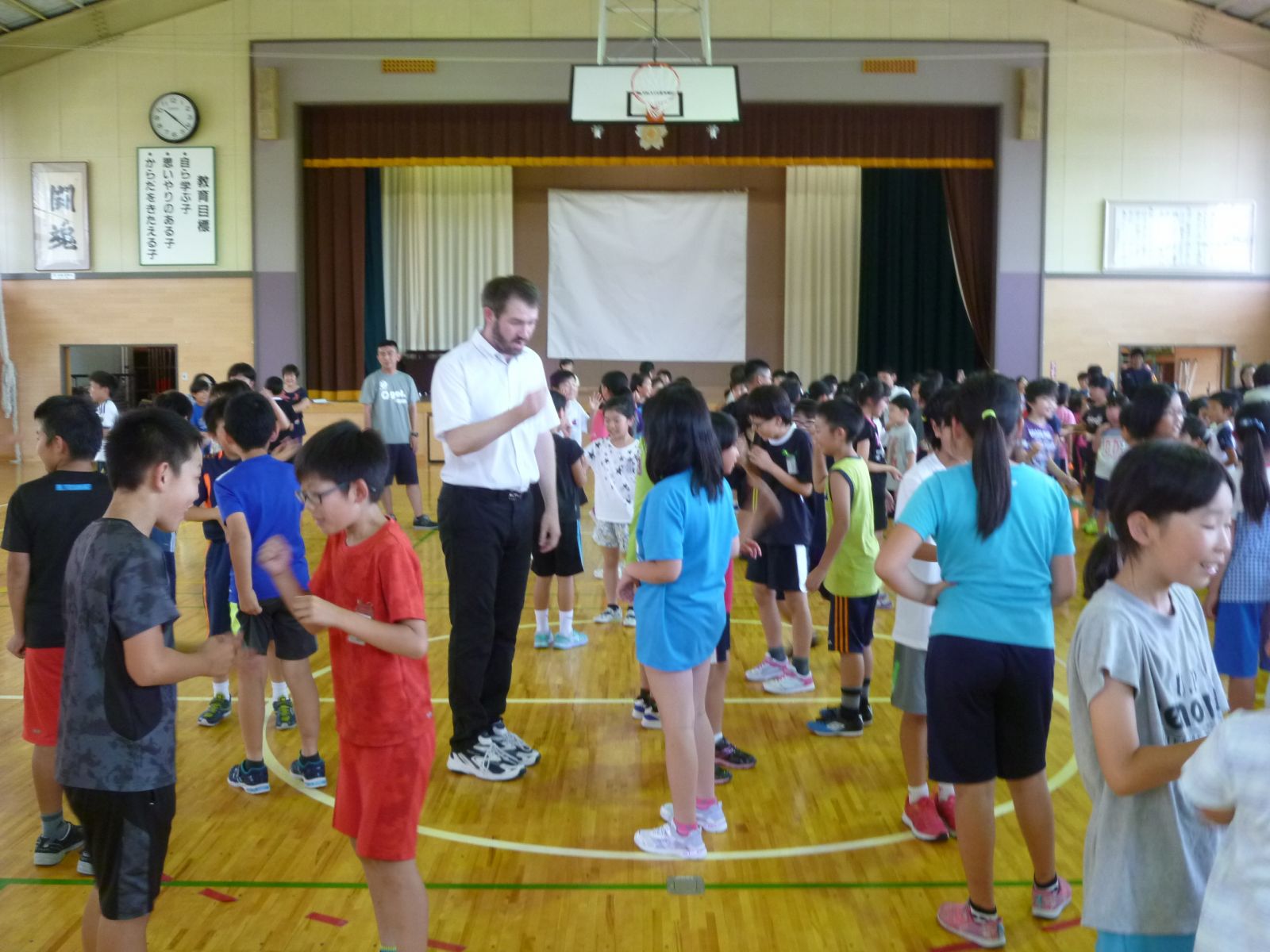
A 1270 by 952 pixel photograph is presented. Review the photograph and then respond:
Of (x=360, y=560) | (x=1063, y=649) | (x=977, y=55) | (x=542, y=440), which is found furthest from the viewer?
(x=977, y=55)

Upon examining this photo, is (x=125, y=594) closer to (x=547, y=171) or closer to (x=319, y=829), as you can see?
(x=319, y=829)

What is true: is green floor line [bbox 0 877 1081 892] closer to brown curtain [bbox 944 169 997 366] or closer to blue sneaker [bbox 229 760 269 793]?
blue sneaker [bbox 229 760 269 793]

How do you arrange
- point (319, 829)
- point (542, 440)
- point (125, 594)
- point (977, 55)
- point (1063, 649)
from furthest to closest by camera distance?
point (977, 55) < point (1063, 649) < point (542, 440) < point (319, 829) < point (125, 594)

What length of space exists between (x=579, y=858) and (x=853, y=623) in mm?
1632

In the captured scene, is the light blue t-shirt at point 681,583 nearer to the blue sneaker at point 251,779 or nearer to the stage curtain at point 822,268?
the blue sneaker at point 251,779

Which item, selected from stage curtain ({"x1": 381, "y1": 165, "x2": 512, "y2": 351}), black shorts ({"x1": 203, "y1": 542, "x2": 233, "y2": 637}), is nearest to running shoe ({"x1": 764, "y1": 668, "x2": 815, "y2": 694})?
black shorts ({"x1": 203, "y1": 542, "x2": 233, "y2": 637})

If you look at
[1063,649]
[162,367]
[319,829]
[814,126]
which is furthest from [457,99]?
[319,829]

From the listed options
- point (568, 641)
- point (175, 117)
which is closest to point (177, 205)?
point (175, 117)

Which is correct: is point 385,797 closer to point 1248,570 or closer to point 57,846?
point 57,846

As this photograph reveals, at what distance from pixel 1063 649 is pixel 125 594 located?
523cm

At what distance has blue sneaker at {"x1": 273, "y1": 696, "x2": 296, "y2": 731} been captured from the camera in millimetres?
4855

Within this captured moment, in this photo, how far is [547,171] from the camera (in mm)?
16406

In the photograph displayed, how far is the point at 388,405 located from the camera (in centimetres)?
996

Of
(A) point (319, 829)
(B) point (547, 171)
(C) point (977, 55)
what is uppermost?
(C) point (977, 55)
